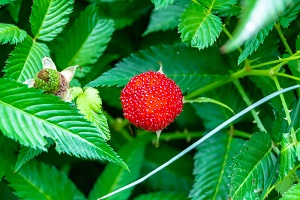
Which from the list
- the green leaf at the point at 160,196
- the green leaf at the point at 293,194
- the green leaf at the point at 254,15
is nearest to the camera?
the green leaf at the point at 254,15

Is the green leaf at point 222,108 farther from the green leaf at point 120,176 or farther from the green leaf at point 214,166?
the green leaf at point 120,176

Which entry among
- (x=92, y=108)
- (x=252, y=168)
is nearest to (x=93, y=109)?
(x=92, y=108)

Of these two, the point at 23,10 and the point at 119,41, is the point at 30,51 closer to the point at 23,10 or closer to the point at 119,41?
the point at 23,10

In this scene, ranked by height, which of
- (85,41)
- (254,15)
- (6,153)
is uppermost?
(254,15)

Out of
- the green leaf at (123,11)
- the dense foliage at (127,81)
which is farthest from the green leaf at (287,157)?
the green leaf at (123,11)

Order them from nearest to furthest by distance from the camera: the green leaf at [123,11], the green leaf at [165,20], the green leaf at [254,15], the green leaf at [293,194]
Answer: the green leaf at [254,15]
the green leaf at [293,194]
the green leaf at [165,20]
the green leaf at [123,11]

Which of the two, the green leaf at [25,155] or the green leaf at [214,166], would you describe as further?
the green leaf at [214,166]

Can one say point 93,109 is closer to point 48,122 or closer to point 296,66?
point 48,122
